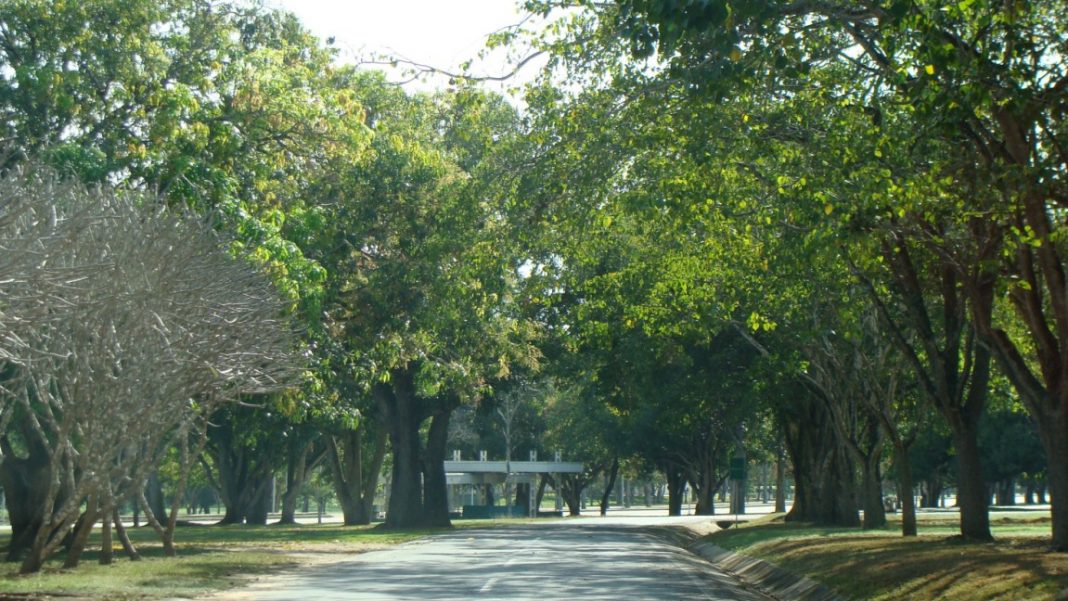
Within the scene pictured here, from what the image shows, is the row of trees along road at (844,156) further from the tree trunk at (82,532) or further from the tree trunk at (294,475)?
the tree trunk at (294,475)

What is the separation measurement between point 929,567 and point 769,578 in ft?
20.1

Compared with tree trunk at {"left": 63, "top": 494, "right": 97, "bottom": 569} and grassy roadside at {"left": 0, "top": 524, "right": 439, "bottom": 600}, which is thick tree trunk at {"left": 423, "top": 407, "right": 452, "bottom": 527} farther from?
tree trunk at {"left": 63, "top": 494, "right": 97, "bottom": 569}

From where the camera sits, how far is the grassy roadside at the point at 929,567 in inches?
585

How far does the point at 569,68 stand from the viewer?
1698 centimetres

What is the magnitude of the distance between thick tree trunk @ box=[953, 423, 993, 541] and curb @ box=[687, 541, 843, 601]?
3.58 meters

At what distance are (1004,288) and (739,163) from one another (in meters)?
4.08

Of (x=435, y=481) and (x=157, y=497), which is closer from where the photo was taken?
(x=435, y=481)

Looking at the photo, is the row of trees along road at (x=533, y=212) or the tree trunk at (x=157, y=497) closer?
the row of trees along road at (x=533, y=212)

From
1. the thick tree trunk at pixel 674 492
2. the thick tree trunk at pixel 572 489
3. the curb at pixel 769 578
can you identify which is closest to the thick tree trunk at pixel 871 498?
the curb at pixel 769 578

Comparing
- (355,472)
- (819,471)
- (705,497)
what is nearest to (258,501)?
(355,472)

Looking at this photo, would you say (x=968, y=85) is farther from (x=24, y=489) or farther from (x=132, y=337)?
(x=24, y=489)

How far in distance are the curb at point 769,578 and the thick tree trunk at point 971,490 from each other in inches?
141

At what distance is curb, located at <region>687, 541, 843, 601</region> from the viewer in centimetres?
1947

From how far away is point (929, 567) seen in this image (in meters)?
18.1
